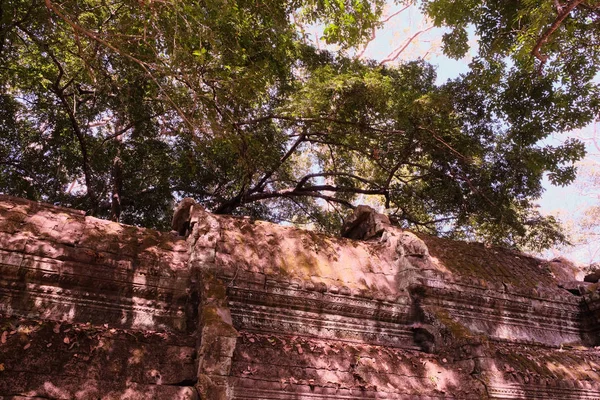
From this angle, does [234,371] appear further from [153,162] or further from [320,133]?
[153,162]

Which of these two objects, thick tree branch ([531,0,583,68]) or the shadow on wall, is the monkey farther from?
thick tree branch ([531,0,583,68])

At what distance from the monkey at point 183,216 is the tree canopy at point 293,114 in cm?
153

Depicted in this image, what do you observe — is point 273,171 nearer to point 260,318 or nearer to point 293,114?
point 293,114

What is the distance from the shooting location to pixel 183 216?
5.35 m

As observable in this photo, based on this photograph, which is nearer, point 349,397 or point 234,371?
point 234,371

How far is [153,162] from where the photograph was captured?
1057cm

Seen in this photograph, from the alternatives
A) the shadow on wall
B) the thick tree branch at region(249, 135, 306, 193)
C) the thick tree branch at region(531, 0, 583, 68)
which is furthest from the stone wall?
the thick tree branch at region(249, 135, 306, 193)

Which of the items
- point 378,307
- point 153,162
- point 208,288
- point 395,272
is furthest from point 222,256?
point 153,162

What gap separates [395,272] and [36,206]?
411cm

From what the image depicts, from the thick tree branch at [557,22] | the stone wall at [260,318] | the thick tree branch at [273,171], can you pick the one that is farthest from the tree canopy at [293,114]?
the stone wall at [260,318]

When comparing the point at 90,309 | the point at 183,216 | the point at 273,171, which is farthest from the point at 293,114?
the point at 90,309

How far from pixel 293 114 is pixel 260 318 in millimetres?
4701

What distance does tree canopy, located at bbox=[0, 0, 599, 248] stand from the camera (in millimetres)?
7609

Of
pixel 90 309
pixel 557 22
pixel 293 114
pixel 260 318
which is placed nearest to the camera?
pixel 90 309
